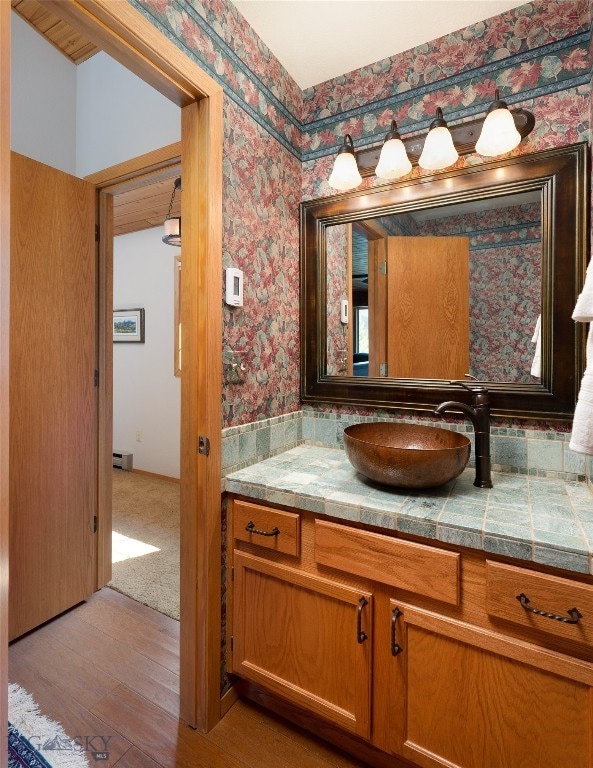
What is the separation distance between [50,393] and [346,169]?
1.70 metres

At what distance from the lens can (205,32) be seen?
1.36m

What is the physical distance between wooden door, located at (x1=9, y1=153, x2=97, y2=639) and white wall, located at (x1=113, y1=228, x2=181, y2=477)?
1.93 meters

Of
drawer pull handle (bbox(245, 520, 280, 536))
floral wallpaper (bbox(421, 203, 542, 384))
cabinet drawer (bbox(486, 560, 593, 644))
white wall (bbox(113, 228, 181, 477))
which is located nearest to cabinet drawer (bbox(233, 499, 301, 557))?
drawer pull handle (bbox(245, 520, 280, 536))

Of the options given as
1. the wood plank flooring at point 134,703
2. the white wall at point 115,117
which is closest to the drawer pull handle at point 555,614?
the wood plank flooring at point 134,703

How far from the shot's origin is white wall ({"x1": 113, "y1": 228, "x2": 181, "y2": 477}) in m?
4.11

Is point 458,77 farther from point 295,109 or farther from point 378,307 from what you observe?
point 378,307

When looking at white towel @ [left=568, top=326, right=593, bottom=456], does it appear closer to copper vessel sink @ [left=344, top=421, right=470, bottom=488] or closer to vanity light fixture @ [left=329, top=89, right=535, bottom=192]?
copper vessel sink @ [left=344, top=421, right=470, bottom=488]

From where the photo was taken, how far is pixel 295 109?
1900 millimetres

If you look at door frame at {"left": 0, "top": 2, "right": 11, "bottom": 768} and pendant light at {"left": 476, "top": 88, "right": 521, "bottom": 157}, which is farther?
pendant light at {"left": 476, "top": 88, "right": 521, "bottom": 157}

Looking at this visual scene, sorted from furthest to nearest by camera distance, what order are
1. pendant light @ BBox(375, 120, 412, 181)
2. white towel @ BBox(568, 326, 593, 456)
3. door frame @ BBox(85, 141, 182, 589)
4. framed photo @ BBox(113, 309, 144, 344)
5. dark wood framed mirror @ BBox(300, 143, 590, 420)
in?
framed photo @ BBox(113, 309, 144, 344) → door frame @ BBox(85, 141, 182, 589) → pendant light @ BBox(375, 120, 412, 181) → dark wood framed mirror @ BBox(300, 143, 590, 420) → white towel @ BBox(568, 326, 593, 456)

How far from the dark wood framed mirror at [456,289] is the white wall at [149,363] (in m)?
2.54

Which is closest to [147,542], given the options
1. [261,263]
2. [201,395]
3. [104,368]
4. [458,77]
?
[104,368]

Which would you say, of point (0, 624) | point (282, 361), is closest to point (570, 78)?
point (282, 361)

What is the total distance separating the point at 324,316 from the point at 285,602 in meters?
1.22
